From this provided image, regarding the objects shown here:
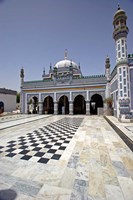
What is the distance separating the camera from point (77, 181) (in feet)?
6.35

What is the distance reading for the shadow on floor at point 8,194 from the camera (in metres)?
1.58

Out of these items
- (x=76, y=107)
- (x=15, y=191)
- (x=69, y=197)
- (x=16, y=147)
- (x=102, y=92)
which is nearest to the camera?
(x=69, y=197)

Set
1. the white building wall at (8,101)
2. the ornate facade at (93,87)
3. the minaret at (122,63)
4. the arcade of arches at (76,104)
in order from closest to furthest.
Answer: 1. the minaret at (122,63)
2. the ornate facade at (93,87)
3. the arcade of arches at (76,104)
4. the white building wall at (8,101)

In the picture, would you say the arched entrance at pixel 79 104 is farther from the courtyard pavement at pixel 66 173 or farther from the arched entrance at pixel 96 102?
the courtyard pavement at pixel 66 173

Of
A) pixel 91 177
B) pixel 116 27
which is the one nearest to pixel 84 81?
pixel 116 27

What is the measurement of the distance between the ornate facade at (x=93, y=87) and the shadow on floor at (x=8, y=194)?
24.9 ft

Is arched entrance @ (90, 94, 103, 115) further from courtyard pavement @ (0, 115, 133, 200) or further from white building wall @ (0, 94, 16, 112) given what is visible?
courtyard pavement @ (0, 115, 133, 200)

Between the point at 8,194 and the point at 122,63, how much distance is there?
28.7ft

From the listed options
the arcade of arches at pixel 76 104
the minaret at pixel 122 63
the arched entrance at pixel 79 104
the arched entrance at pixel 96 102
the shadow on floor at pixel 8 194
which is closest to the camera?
the shadow on floor at pixel 8 194

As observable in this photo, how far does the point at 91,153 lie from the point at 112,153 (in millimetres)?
540

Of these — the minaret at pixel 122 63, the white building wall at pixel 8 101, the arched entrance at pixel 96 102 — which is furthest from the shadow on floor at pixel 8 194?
the white building wall at pixel 8 101

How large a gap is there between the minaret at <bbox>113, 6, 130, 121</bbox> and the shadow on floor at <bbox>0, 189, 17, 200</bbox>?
7483mm

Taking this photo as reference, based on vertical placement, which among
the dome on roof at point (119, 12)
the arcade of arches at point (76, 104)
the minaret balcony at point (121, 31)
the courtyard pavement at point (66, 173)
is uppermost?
the dome on roof at point (119, 12)

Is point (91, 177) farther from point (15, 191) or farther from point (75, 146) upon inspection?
point (75, 146)
